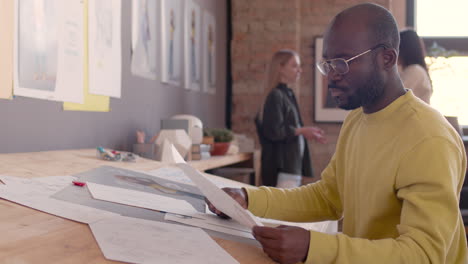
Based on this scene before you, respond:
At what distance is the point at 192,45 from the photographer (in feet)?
12.2

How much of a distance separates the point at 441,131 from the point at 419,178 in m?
0.11

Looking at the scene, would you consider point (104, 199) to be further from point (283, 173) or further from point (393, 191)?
point (283, 173)

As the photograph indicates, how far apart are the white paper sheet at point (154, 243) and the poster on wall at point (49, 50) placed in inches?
41.9

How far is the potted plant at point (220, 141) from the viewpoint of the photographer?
3045 mm

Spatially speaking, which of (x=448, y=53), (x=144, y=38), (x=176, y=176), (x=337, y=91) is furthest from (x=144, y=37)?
(x=448, y=53)

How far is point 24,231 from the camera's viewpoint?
2.61 ft

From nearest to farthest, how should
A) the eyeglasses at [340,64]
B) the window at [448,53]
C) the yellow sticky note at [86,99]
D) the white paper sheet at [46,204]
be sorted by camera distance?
the white paper sheet at [46,204] < the eyeglasses at [340,64] < the yellow sticky note at [86,99] < the window at [448,53]

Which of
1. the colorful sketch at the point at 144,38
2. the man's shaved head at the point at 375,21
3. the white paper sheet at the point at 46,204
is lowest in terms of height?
the white paper sheet at the point at 46,204

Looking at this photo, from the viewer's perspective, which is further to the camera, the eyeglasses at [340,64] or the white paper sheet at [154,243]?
the eyeglasses at [340,64]

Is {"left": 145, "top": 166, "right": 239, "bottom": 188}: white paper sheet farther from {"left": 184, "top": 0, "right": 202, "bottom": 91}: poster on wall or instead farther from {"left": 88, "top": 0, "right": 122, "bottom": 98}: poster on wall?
{"left": 184, "top": 0, "right": 202, "bottom": 91}: poster on wall

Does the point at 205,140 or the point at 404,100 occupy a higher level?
the point at 404,100

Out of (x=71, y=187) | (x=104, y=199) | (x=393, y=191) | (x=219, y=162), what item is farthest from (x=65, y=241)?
(x=219, y=162)

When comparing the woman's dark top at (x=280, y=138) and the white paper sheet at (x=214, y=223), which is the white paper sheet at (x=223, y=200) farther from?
the woman's dark top at (x=280, y=138)

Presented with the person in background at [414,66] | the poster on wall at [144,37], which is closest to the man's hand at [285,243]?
the poster on wall at [144,37]
